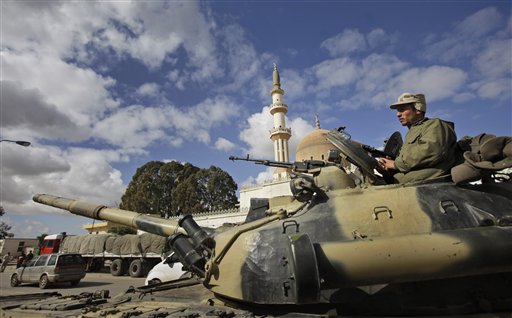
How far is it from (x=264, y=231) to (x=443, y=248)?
1.66 meters

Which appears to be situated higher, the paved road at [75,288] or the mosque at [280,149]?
the mosque at [280,149]

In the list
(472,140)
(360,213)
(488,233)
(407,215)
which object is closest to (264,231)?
(360,213)

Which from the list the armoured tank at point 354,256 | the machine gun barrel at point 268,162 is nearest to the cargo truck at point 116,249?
the machine gun barrel at point 268,162

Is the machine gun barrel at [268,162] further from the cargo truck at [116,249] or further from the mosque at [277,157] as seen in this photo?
the mosque at [277,157]

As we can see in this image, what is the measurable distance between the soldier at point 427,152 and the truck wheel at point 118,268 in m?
23.1

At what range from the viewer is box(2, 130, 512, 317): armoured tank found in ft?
9.49

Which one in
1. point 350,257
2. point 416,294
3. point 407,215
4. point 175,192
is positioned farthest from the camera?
point 175,192

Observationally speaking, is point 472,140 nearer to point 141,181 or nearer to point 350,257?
point 350,257

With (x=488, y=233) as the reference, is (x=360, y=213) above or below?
above

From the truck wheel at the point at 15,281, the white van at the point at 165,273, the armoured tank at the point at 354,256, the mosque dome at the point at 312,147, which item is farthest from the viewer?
the mosque dome at the point at 312,147

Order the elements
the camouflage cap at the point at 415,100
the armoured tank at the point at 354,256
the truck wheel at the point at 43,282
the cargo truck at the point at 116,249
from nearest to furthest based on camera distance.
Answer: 1. the armoured tank at the point at 354,256
2. the camouflage cap at the point at 415,100
3. the truck wheel at the point at 43,282
4. the cargo truck at the point at 116,249

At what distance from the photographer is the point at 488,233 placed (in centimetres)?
303

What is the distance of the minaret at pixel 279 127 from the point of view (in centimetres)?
5062

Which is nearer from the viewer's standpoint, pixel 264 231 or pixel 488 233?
pixel 488 233
